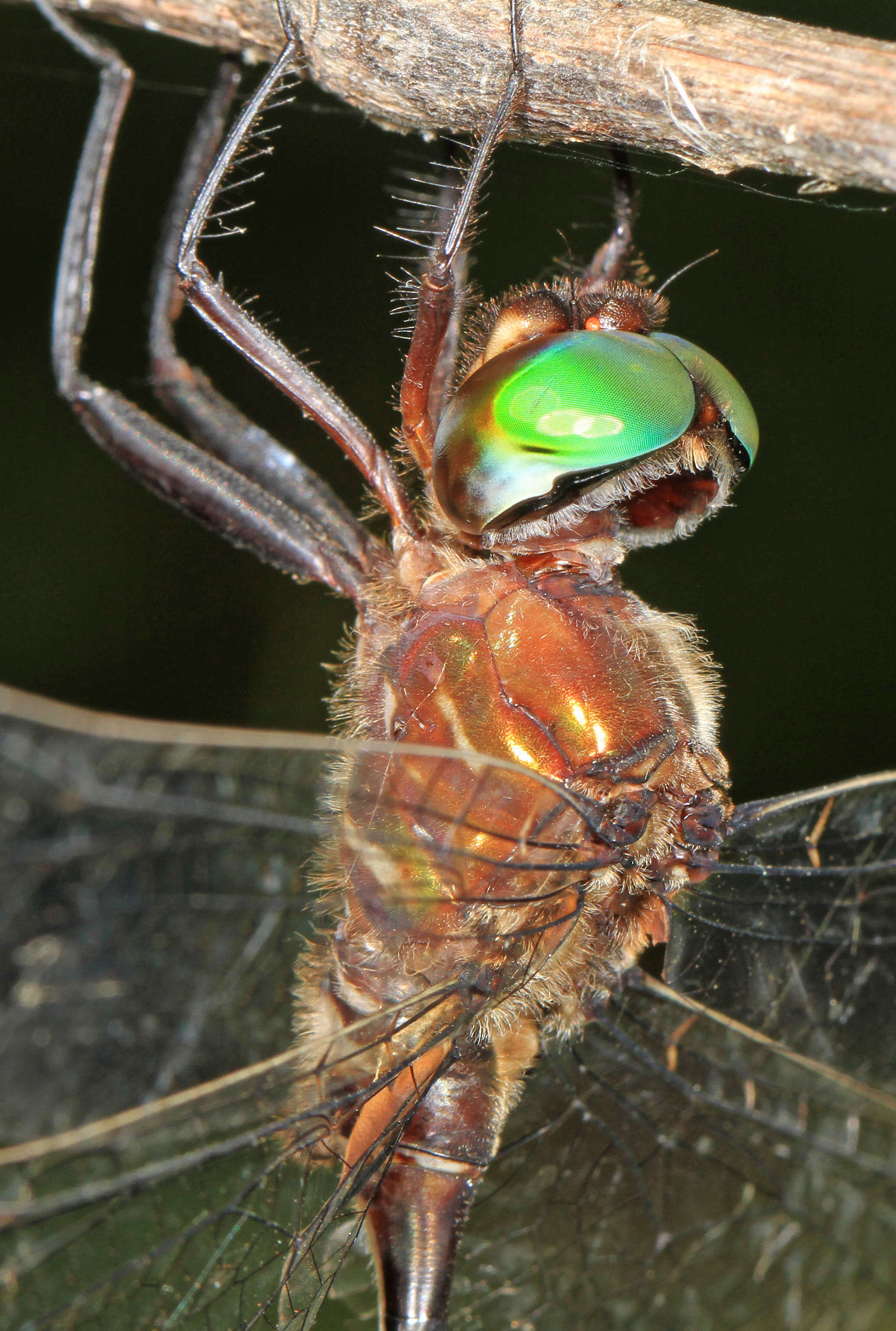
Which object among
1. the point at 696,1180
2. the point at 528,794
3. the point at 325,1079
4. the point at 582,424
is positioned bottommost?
the point at 696,1180

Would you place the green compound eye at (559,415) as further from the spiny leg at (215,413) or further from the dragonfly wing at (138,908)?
the dragonfly wing at (138,908)

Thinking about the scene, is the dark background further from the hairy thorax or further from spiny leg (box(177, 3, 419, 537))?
the hairy thorax

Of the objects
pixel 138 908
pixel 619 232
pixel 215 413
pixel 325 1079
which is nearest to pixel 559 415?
pixel 619 232

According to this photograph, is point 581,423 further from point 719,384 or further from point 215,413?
point 215,413

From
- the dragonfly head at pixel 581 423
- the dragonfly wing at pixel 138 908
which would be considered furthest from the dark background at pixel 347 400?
the dragonfly wing at pixel 138 908

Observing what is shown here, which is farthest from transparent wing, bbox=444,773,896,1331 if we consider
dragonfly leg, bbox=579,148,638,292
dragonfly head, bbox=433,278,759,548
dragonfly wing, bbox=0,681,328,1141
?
dragonfly leg, bbox=579,148,638,292

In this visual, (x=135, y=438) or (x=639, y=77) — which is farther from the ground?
(x=639, y=77)
